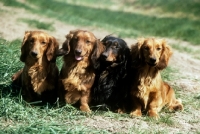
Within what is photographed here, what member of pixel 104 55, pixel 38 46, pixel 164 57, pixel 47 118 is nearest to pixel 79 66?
pixel 104 55

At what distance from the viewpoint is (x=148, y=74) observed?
5980 mm

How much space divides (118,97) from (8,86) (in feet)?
6.42

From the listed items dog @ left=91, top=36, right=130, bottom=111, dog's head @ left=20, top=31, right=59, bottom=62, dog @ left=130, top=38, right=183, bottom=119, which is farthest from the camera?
dog @ left=91, top=36, right=130, bottom=111

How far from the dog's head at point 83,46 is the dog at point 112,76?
16 centimetres

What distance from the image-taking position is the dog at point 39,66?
5.80m

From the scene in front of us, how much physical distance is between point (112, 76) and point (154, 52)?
0.84 metres

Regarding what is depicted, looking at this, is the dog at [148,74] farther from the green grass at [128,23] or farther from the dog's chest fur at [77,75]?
the green grass at [128,23]

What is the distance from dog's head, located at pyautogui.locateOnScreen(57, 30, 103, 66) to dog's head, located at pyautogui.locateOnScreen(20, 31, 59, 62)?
137 mm

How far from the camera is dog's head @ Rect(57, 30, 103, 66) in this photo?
5.79m

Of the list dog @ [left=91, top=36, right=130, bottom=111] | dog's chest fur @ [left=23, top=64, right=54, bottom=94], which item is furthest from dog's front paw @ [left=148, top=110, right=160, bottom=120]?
dog's chest fur @ [left=23, top=64, right=54, bottom=94]

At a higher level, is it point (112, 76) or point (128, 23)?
point (128, 23)

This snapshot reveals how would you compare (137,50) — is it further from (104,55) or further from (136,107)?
(136,107)

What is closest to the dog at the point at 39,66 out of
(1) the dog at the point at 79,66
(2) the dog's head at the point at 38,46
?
(2) the dog's head at the point at 38,46

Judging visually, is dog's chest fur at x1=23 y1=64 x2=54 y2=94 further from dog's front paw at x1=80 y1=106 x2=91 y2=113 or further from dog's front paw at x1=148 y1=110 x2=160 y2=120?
dog's front paw at x1=148 y1=110 x2=160 y2=120
